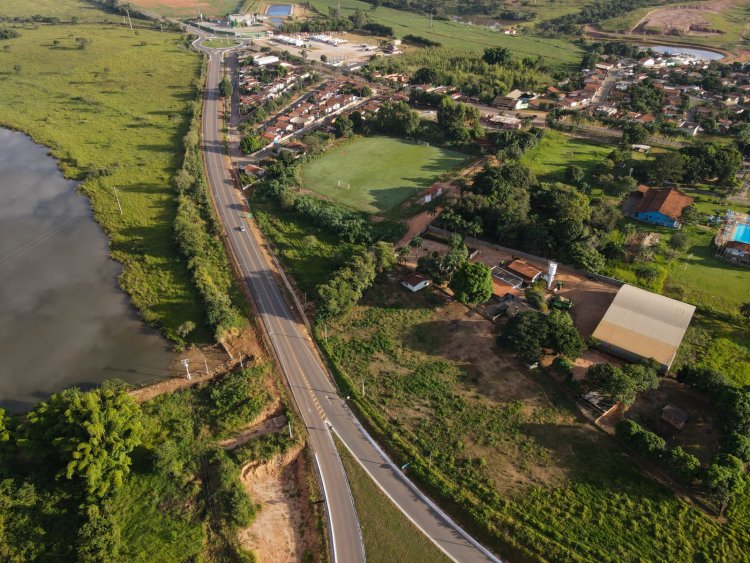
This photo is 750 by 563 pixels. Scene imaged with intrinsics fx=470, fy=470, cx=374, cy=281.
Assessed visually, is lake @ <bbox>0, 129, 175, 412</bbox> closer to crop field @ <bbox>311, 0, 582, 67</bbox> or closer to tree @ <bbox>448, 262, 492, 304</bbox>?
tree @ <bbox>448, 262, 492, 304</bbox>

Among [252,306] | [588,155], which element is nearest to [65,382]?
[252,306]

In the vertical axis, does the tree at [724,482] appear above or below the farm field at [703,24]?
below

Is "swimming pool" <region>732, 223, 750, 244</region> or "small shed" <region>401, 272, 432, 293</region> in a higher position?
"swimming pool" <region>732, 223, 750, 244</region>

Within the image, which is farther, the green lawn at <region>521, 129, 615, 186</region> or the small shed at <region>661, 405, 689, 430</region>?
the green lawn at <region>521, 129, 615, 186</region>

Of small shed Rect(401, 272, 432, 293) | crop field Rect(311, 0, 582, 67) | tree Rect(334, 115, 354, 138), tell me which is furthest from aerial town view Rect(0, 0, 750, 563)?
crop field Rect(311, 0, 582, 67)

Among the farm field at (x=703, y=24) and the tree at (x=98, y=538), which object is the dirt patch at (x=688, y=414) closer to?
the tree at (x=98, y=538)

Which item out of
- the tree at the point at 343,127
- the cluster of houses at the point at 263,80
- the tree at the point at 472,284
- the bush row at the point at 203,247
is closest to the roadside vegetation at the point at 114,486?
the bush row at the point at 203,247
